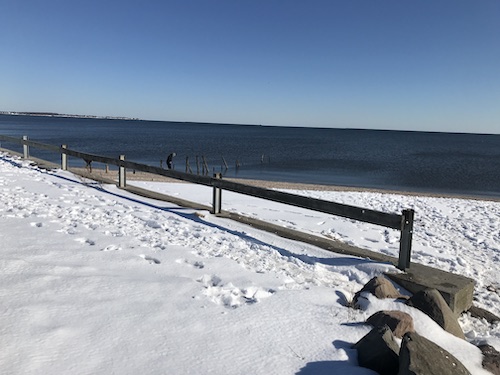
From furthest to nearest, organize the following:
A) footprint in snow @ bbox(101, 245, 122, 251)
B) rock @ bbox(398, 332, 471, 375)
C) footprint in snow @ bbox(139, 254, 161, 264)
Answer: footprint in snow @ bbox(101, 245, 122, 251) → footprint in snow @ bbox(139, 254, 161, 264) → rock @ bbox(398, 332, 471, 375)

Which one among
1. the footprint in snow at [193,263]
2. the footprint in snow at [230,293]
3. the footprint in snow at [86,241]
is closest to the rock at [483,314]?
the footprint in snow at [230,293]

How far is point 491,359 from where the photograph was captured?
11.8 ft

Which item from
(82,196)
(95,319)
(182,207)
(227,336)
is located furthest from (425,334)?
(82,196)

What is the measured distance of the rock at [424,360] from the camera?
2.88 metres

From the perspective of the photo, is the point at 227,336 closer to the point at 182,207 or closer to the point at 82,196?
the point at 182,207

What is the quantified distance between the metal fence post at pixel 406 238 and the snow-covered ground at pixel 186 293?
0.31 meters

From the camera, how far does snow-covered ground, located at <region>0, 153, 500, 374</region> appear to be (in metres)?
3.36

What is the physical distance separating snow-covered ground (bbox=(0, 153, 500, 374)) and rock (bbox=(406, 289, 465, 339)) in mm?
153

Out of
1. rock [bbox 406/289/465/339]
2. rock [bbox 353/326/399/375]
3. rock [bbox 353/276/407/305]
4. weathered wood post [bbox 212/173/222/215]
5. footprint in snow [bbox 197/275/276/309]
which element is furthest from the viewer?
weathered wood post [bbox 212/173/222/215]

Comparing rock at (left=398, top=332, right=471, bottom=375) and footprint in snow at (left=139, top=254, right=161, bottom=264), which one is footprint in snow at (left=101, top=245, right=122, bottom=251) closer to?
footprint in snow at (left=139, top=254, right=161, bottom=264)

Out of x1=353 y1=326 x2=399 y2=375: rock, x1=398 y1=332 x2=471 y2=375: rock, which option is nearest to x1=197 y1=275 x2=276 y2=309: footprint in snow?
x1=353 y1=326 x2=399 y2=375: rock

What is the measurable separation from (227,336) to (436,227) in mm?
8437

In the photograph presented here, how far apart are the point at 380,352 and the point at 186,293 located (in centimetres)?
226

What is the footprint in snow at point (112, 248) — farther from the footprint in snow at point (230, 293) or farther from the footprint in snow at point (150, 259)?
the footprint in snow at point (230, 293)
